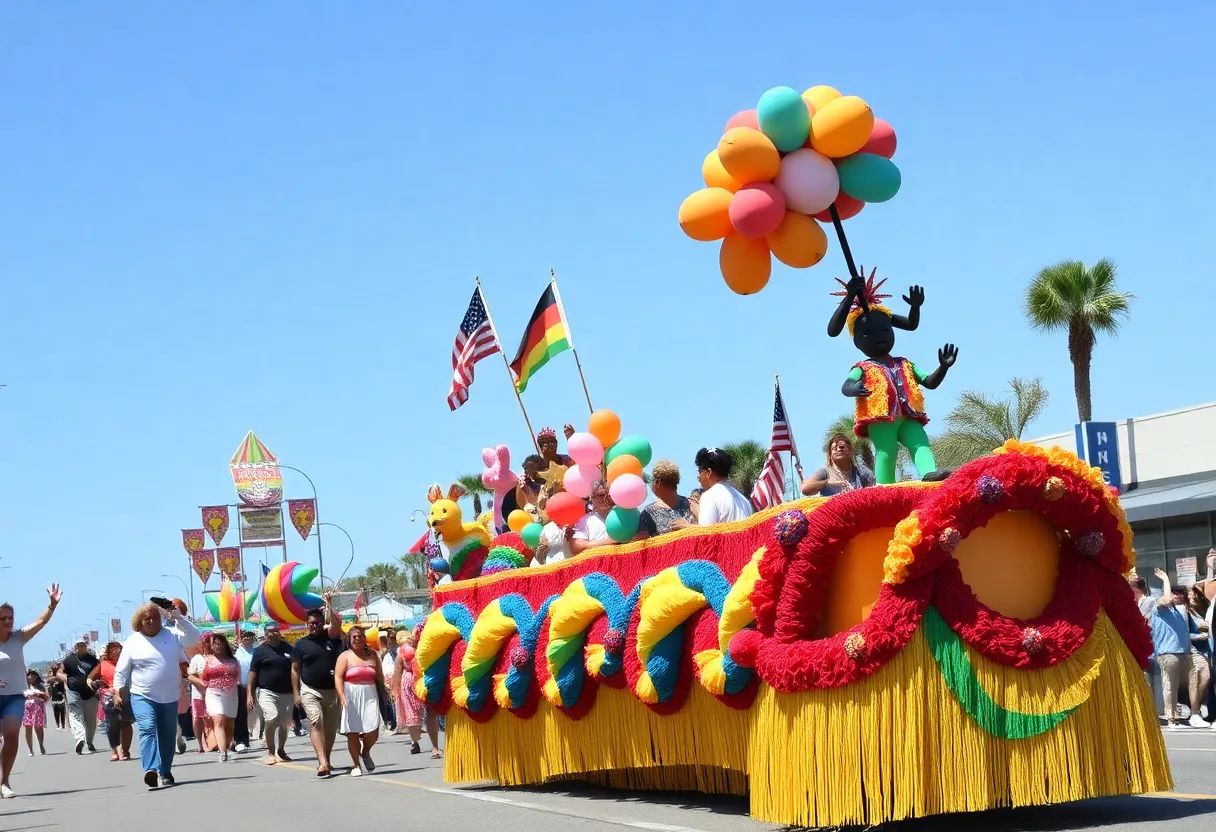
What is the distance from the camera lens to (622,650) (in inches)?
386

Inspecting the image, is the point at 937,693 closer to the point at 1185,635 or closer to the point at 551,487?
the point at 551,487

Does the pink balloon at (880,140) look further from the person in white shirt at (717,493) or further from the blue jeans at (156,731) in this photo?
the blue jeans at (156,731)

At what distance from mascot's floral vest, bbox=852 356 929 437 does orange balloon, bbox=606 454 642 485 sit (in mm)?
2312

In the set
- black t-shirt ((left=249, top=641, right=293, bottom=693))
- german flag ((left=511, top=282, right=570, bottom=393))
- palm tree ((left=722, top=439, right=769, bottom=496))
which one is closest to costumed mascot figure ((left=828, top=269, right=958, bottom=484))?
german flag ((left=511, top=282, right=570, bottom=393))

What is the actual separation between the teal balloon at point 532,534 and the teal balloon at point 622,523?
1855 mm

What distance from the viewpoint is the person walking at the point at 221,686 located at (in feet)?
62.4

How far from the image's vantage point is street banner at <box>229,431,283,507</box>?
64.6 m

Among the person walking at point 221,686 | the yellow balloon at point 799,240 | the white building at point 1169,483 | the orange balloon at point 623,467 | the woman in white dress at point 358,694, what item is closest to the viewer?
the yellow balloon at point 799,240

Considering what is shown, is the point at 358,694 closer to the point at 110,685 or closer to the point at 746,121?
the point at 746,121

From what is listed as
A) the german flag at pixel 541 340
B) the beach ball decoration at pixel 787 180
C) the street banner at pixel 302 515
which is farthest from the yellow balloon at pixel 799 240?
the street banner at pixel 302 515

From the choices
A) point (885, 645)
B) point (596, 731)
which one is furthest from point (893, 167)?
point (596, 731)

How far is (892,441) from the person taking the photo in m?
8.57

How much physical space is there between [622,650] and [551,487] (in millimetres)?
3053

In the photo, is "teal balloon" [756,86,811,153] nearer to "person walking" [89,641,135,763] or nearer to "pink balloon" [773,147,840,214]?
"pink balloon" [773,147,840,214]
